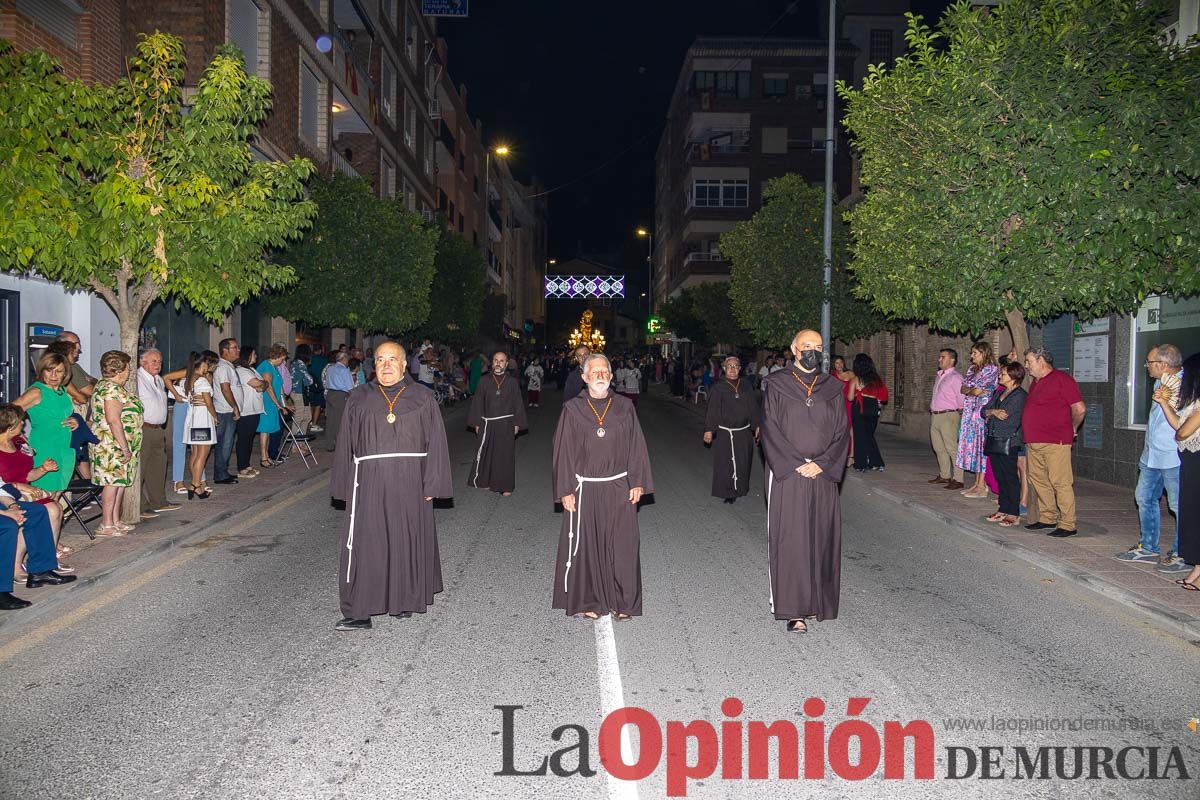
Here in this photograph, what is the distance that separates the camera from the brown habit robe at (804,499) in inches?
253

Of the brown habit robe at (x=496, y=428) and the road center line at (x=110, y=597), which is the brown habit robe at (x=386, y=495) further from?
the brown habit robe at (x=496, y=428)

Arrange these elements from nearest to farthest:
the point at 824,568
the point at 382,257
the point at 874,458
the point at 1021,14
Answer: the point at 824,568 → the point at 1021,14 → the point at 874,458 → the point at 382,257

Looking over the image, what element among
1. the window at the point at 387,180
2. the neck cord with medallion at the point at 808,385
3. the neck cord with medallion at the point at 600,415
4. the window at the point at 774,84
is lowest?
the neck cord with medallion at the point at 600,415

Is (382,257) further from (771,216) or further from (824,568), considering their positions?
(824,568)

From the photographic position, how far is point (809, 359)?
6555mm

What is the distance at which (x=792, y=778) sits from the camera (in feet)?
13.5

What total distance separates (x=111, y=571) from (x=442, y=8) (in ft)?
138

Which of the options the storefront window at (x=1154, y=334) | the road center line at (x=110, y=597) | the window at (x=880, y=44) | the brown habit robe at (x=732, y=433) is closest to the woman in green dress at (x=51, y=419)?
the road center line at (x=110, y=597)

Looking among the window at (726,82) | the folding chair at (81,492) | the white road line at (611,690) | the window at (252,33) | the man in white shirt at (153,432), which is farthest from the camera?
the window at (726,82)

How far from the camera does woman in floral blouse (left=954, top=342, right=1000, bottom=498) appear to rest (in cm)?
1220

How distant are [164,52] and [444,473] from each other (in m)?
6.22

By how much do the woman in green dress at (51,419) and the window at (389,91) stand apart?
90.7ft

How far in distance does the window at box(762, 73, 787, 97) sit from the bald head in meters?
51.0

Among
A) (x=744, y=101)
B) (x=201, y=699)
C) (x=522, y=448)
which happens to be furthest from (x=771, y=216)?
(x=744, y=101)
